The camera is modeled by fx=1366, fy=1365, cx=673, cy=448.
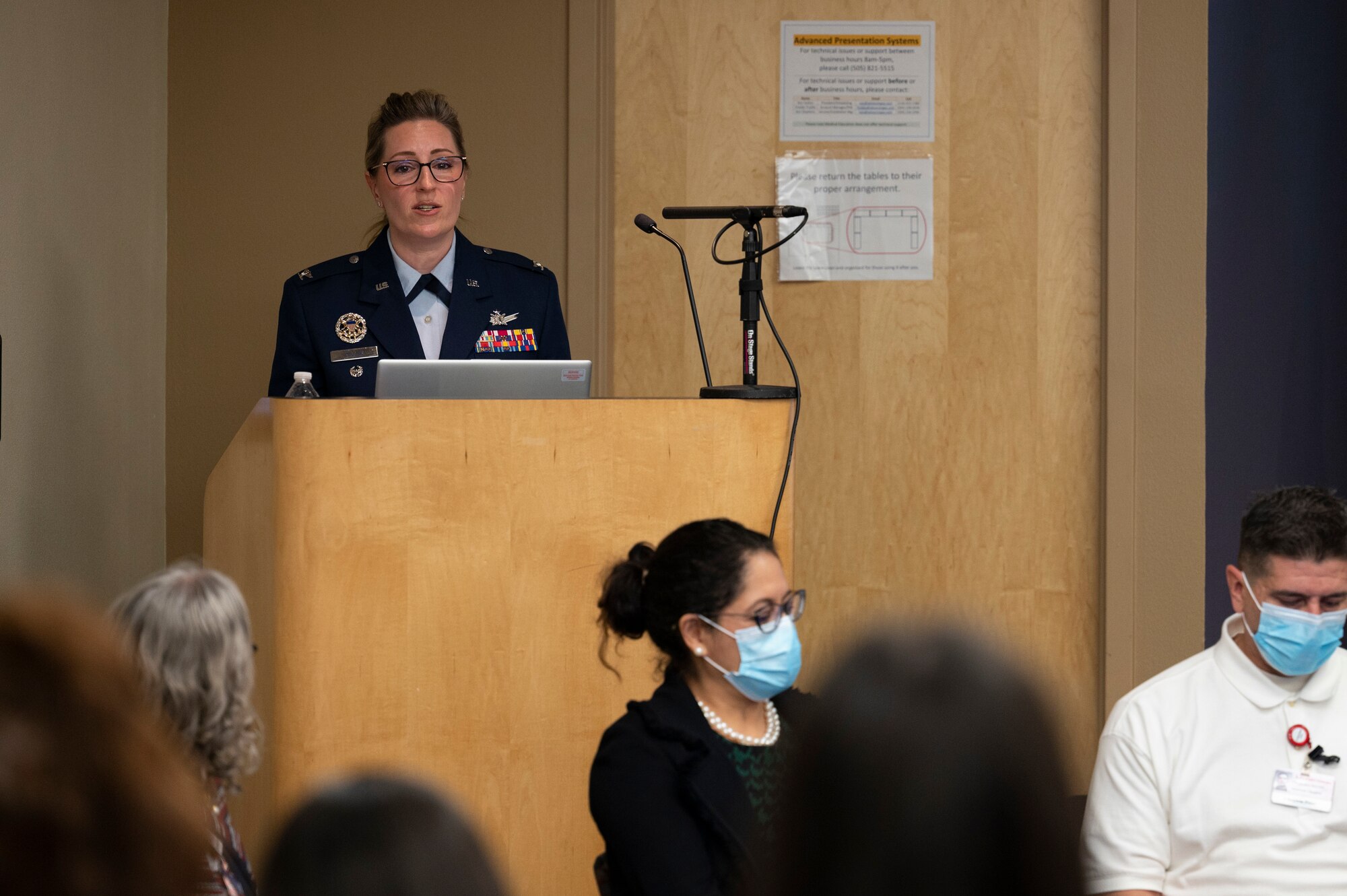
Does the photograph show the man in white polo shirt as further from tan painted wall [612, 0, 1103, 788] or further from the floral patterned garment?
tan painted wall [612, 0, 1103, 788]

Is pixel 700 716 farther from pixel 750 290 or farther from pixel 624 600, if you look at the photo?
pixel 750 290

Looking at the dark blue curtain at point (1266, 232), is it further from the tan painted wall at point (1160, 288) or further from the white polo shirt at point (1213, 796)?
the white polo shirt at point (1213, 796)

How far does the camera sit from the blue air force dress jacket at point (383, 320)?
9.95 feet

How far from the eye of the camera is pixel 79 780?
1.94ft

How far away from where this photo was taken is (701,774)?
73.0 inches

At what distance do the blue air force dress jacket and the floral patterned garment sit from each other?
158cm

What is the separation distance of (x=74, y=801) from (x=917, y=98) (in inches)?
146

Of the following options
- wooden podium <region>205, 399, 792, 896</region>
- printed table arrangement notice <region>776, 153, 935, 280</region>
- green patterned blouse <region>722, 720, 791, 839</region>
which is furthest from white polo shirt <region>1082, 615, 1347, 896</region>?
printed table arrangement notice <region>776, 153, 935, 280</region>

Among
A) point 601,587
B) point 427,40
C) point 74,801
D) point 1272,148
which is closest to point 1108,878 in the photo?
point 601,587

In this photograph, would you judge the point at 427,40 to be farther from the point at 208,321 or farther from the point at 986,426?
the point at 986,426

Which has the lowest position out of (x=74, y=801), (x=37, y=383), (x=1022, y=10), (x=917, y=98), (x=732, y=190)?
(x=74, y=801)

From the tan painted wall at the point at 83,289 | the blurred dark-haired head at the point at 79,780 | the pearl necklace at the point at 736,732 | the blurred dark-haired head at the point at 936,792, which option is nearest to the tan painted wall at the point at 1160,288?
the pearl necklace at the point at 736,732

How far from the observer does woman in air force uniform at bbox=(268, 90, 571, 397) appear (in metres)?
3.04

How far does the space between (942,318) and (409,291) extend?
1642 millimetres
